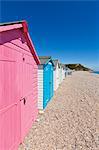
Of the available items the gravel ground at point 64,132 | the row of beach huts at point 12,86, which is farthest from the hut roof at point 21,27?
the gravel ground at point 64,132

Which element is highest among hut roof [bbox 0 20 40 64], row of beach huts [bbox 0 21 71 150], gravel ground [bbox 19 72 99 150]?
hut roof [bbox 0 20 40 64]

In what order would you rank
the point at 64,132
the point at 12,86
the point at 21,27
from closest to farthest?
the point at 12,86 → the point at 21,27 → the point at 64,132

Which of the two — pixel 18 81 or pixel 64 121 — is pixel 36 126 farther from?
pixel 18 81

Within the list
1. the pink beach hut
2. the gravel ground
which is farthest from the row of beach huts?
the gravel ground

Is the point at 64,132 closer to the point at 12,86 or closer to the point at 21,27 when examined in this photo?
the point at 12,86

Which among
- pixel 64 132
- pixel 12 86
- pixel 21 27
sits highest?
pixel 21 27

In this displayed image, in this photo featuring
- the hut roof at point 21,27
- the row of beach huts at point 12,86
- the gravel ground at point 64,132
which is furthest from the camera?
the gravel ground at point 64,132

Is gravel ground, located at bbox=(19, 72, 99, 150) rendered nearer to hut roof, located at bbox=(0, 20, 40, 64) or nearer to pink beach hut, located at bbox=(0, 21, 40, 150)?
pink beach hut, located at bbox=(0, 21, 40, 150)

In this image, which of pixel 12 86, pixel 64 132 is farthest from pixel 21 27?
pixel 64 132

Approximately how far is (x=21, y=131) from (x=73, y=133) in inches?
74.7

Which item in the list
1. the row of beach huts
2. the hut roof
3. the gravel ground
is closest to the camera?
the row of beach huts

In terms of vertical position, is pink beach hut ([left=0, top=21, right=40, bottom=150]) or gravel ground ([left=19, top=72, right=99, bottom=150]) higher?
pink beach hut ([left=0, top=21, right=40, bottom=150])

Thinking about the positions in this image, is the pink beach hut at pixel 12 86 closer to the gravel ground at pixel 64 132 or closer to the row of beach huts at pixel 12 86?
the row of beach huts at pixel 12 86

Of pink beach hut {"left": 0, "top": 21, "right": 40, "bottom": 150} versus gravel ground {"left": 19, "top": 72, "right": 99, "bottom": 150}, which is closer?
pink beach hut {"left": 0, "top": 21, "right": 40, "bottom": 150}
